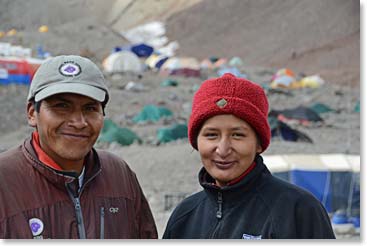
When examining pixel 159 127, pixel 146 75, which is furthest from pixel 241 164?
pixel 146 75

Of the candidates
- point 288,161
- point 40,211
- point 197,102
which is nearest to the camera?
point 40,211

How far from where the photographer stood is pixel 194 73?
23.2 meters

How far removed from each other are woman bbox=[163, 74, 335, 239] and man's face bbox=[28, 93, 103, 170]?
0.32 m

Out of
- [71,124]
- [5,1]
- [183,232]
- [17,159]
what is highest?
[5,1]

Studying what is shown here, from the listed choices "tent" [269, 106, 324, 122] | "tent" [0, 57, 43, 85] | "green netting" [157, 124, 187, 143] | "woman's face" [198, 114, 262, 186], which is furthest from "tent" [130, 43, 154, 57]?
"woman's face" [198, 114, 262, 186]

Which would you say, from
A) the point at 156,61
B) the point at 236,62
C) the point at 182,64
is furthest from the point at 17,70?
the point at 156,61

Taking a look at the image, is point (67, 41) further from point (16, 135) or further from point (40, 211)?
point (40, 211)

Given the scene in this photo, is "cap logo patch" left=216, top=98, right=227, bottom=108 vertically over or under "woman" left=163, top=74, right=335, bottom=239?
over

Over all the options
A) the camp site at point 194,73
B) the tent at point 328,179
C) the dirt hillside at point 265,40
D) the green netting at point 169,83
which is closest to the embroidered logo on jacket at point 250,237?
the camp site at point 194,73

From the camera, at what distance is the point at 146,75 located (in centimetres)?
2273

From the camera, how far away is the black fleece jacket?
169 centimetres

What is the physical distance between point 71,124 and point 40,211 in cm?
27

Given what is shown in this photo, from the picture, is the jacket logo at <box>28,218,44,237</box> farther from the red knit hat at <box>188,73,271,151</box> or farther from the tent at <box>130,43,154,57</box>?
the tent at <box>130,43,154,57</box>

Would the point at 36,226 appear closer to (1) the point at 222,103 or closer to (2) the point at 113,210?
(2) the point at 113,210
